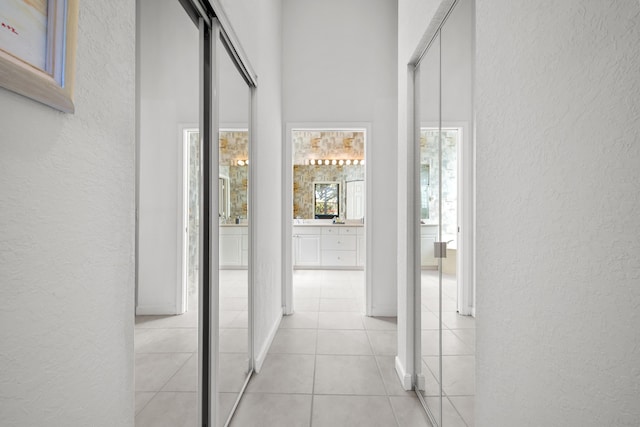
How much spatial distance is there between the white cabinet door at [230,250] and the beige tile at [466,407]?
1.29 metres

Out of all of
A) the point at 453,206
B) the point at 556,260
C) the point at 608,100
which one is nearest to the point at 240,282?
the point at 453,206

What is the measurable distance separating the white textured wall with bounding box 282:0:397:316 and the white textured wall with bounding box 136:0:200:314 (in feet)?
8.05

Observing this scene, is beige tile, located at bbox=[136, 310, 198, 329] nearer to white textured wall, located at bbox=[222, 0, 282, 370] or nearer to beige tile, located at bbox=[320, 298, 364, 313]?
white textured wall, located at bbox=[222, 0, 282, 370]

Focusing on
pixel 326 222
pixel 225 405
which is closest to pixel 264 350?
pixel 225 405

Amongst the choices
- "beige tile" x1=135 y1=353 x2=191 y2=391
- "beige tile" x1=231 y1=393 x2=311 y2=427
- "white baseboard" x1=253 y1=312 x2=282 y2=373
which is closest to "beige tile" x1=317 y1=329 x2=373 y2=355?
"white baseboard" x1=253 y1=312 x2=282 y2=373

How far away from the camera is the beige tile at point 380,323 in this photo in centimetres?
333

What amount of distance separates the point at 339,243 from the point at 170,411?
17.4ft

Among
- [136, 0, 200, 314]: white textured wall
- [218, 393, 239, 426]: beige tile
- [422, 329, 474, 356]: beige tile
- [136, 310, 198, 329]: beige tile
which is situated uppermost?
[136, 0, 200, 314]: white textured wall

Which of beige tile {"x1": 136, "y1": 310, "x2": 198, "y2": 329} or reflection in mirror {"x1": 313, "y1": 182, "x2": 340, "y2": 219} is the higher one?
reflection in mirror {"x1": 313, "y1": 182, "x2": 340, "y2": 219}

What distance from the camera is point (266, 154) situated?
277 cm

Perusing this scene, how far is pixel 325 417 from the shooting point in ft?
6.18

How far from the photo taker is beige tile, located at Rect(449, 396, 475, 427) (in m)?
1.29

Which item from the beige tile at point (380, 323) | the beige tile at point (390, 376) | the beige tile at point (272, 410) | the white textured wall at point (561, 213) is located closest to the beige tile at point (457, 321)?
the white textured wall at point (561, 213)

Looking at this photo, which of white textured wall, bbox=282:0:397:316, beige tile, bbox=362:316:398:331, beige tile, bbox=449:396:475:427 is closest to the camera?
beige tile, bbox=449:396:475:427
